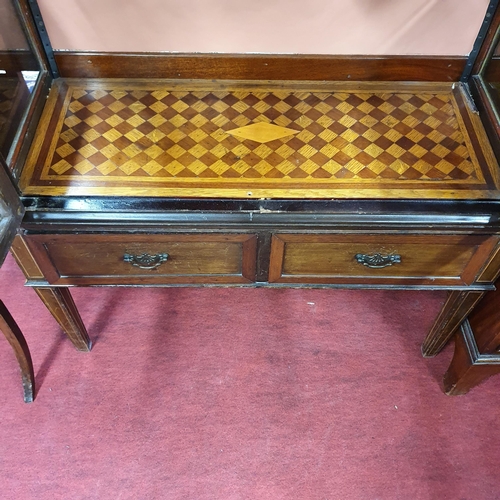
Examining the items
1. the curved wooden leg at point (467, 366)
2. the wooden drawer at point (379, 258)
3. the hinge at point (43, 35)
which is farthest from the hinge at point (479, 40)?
the hinge at point (43, 35)

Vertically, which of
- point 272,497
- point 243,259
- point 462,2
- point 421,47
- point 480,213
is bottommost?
point 272,497

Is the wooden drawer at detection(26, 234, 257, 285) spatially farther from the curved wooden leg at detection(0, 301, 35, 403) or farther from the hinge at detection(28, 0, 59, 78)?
the hinge at detection(28, 0, 59, 78)

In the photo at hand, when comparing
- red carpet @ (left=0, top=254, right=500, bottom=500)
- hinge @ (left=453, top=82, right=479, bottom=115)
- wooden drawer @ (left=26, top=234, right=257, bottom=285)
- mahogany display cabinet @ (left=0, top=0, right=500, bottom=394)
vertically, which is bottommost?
red carpet @ (left=0, top=254, right=500, bottom=500)

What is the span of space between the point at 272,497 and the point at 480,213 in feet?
2.75

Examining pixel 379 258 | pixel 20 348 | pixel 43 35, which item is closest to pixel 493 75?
pixel 379 258

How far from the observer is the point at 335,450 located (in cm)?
136

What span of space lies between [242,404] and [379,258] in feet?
1.94

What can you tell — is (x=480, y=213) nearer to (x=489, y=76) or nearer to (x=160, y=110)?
(x=489, y=76)

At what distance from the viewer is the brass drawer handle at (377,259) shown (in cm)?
112

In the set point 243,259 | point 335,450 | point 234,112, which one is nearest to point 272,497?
point 335,450

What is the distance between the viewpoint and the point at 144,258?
1.12 metres

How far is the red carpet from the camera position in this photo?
51.6 inches

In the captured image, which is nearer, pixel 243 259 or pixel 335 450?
pixel 243 259

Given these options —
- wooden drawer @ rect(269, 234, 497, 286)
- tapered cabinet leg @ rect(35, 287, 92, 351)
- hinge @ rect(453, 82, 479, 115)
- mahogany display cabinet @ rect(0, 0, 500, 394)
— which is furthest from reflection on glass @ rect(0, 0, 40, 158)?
hinge @ rect(453, 82, 479, 115)
